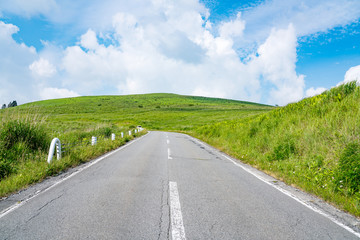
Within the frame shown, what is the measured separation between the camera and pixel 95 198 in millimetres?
4219

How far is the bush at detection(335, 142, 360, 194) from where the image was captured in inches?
177

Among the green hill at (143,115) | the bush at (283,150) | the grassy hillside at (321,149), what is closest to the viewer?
the grassy hillside at (321,149)

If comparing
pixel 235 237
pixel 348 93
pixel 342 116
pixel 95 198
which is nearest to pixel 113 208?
pixel 95 198

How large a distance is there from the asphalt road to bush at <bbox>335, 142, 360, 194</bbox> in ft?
3.54

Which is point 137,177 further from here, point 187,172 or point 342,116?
point 342,116

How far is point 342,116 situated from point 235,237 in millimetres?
6853

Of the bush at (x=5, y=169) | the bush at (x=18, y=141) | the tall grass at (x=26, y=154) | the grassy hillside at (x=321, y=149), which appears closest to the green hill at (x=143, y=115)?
the tall grass at (x=26, y=154)

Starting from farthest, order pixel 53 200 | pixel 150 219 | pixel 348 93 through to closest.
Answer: pixel 348 93 < pixel 53 200 < pixel 150 219

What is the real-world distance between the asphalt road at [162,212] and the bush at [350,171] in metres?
1.08

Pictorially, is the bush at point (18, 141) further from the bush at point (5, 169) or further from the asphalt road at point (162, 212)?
the asphalt road at point (162, 212)

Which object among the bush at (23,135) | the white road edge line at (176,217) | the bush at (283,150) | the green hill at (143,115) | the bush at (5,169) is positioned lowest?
the white road edge line at (176,217)

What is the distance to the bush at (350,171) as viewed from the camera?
4.50 metres

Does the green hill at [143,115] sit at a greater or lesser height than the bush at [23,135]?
greater

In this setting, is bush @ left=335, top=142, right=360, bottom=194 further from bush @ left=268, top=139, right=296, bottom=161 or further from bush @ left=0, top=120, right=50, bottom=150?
bush @ left=0, top=120, right=50, bottom=150
